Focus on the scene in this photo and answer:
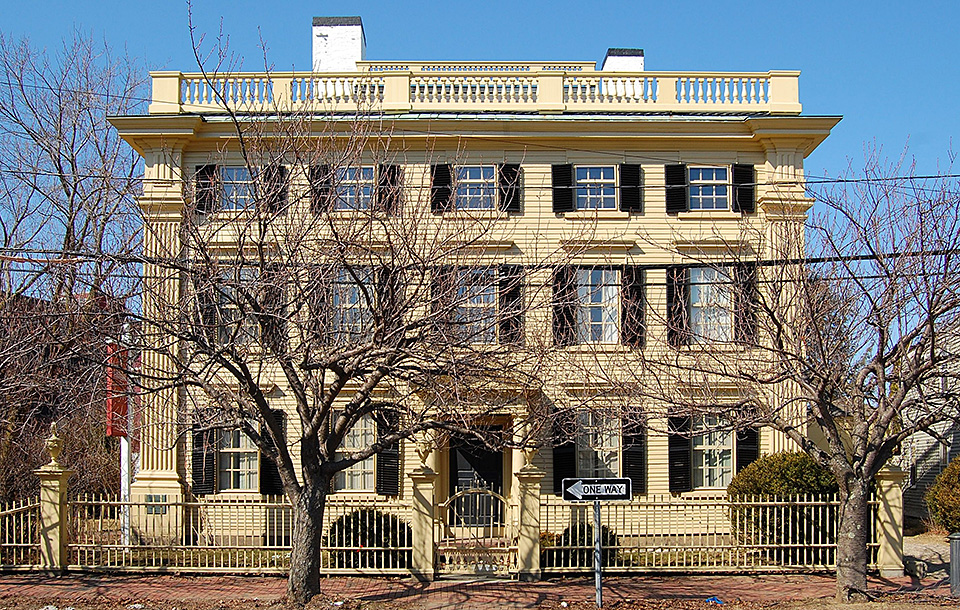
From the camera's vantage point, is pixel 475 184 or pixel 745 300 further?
pixel 475 184

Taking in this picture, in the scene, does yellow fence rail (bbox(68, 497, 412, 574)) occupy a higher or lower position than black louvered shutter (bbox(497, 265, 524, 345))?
lower

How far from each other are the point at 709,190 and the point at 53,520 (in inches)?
538

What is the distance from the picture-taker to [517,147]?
773 inches

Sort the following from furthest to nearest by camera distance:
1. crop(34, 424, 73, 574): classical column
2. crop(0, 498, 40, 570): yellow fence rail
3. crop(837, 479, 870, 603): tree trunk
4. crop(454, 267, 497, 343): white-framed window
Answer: crop(0, 498, 40, 570): yellow fence rail → crop(34, 424, 73, 574): classical column → crop(837, 479, 870, 603): tree trunk → crop(454, 267, 497, 343): white-framed window

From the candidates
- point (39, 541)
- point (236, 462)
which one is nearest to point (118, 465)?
point (236, 462)

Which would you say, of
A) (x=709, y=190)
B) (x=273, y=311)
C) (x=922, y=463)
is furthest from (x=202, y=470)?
(x=922, y=463)

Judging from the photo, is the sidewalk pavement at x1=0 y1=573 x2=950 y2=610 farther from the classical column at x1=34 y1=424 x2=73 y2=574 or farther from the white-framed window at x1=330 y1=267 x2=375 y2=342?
the white-framed window at x1=330 y1=267 x2=375 y2=342

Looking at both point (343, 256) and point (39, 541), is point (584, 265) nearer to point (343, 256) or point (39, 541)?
point (343, 256)

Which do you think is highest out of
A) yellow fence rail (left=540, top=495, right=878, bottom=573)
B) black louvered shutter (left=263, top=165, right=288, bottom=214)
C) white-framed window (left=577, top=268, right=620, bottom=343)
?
black louvered shutter (left=263, top=165, right=288, bottom=214)

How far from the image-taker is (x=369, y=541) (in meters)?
14.7

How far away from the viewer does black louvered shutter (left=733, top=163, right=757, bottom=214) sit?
19547mm

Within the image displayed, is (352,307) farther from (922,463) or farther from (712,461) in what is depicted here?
(922,463)

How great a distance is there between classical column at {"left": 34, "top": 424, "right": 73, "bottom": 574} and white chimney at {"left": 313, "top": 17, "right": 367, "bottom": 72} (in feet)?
39.9

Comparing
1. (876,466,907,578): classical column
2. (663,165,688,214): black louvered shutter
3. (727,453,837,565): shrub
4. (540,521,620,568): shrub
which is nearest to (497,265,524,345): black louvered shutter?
(540,521,620,568): shrub
